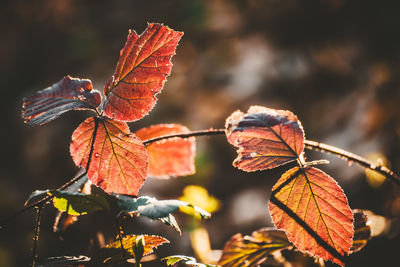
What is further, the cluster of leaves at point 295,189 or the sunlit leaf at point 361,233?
the sunlit leaf at point 361,233

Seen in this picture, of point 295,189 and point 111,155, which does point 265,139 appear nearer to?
point 295,189

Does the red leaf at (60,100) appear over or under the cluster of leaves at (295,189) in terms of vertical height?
over

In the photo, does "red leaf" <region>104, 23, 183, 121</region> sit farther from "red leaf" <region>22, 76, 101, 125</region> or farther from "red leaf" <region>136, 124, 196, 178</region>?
"red leaf" <region>136, 124, 196, 178</region>

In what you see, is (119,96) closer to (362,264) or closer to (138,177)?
(138,177)

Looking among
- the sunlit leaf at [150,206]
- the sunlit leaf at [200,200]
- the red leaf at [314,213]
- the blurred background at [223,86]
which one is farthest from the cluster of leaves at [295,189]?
the sunlit leaf at [200,200]

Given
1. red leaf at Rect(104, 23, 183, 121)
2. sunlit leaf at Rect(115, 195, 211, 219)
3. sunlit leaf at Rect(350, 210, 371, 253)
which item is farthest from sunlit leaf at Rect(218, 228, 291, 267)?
red leaf at Rect(104, 23, 183, 121)

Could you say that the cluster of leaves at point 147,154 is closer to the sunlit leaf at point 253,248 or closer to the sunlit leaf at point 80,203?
the sunlit leaf at point 80,203

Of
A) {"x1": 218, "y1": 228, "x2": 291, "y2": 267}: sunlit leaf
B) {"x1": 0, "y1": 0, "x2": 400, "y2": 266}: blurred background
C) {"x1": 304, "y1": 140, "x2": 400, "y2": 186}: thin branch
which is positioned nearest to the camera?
{"x1": 304, "y1": 140, "x2": 400, "y2": 186}: thin branch
